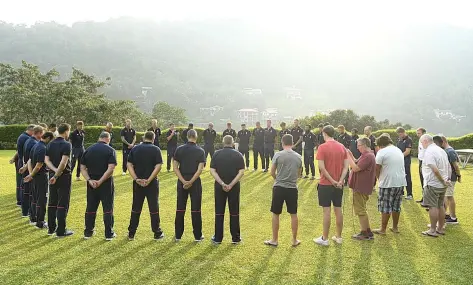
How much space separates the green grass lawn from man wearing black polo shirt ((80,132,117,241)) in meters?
0.36

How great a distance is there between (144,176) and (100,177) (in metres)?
0.77

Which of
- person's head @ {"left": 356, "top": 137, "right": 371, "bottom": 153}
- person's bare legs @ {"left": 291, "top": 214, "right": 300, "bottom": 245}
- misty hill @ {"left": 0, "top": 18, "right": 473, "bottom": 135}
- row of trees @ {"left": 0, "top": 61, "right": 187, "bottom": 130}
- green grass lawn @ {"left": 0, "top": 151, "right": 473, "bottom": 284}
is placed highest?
misty hill @ {"left": 0, "top": 18, "right": 473, "bottom": 135}

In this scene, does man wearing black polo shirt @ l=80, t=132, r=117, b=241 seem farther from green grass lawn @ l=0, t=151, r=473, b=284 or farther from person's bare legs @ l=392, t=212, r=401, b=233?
person's bare legs @ l=392, t=212, r=401, b=233

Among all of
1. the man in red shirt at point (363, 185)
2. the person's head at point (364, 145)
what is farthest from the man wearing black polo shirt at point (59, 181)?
the person's head at point (364, 145)

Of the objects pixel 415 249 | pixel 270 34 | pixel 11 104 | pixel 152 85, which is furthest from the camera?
pixel 270 34

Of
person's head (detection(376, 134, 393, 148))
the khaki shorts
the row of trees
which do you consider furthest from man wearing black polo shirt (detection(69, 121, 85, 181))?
the row of trees

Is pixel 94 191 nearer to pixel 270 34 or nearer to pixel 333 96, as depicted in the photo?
pixel 333 96

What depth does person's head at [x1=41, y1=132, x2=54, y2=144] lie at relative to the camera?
7523 millimetres

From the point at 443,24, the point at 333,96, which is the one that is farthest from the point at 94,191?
the point at 443,24

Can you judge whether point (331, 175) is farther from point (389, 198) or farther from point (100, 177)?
point (100, 177)

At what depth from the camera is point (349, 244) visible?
681 cm

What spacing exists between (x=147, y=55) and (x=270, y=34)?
68.3 metres

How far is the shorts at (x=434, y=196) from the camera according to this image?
7.28m

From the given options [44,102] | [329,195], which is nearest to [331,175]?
[329,195]
